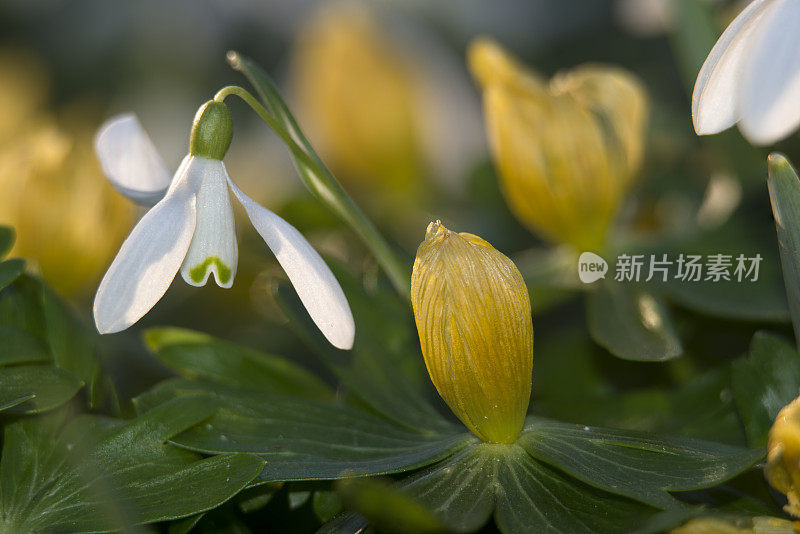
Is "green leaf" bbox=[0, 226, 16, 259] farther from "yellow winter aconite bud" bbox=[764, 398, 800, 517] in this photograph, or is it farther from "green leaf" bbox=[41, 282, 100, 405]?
"yellow winter aconite bud" bbox=[764, 398, 800, 517]

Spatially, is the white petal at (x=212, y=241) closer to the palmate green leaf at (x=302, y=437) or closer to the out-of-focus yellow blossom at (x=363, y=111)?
the palmate green leaf at (x=302, y=437)

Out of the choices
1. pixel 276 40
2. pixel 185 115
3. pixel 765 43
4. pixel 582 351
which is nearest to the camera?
pixel 765 43

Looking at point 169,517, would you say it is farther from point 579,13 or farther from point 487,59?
point 579,13

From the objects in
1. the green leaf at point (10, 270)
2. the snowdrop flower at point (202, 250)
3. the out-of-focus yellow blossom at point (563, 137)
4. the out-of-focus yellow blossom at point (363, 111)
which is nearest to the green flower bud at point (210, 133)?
the snowdrop flower at point (202, 250)

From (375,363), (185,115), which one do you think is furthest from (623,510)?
(185,115)

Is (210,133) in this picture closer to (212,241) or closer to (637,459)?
(212,241)

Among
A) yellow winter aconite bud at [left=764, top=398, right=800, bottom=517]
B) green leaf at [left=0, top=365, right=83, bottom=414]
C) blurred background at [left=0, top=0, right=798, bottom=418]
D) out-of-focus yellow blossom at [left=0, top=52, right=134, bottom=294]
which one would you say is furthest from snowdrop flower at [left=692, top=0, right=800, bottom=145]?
out-of-focus yellow blossom at [left=0, top=52, right=134, bottom=294]
